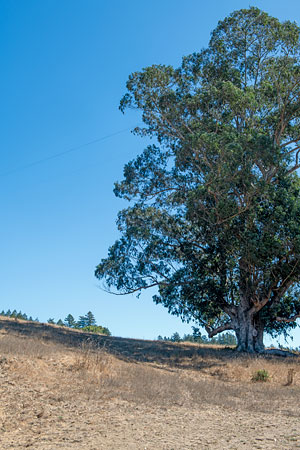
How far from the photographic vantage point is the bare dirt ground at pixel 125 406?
19.3 ft

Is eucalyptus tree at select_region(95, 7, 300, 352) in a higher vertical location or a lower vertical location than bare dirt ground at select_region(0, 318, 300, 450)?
higher

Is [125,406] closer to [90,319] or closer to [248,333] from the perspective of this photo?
[248,333]

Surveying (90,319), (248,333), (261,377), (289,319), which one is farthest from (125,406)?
Answer: (90,319)

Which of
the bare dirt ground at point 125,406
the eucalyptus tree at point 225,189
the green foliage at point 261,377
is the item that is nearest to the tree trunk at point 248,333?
the eucalyptus tree at point 225,189

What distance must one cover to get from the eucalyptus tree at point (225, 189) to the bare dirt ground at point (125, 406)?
6.96 meters

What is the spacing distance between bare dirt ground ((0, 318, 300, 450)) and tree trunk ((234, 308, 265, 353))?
697 centimetres

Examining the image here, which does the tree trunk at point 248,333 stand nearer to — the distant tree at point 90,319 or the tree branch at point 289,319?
the tree branch at point 289,319

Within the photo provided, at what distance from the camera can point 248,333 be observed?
67.7ft

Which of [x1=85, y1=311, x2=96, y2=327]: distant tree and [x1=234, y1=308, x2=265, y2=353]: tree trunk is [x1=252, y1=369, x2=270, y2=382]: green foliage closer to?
[x1=234, y1=308, x2=265, y2=353]: tree trunk

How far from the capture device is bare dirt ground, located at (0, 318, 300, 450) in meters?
5.89

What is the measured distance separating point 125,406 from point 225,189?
40.7 feet

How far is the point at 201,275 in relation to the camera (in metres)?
20.6

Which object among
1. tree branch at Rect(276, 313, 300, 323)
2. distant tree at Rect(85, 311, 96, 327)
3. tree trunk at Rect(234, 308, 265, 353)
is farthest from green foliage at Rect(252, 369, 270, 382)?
distant tree at Rect(85, 311, 96, 327)

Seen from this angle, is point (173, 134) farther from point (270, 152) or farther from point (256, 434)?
point (256, 434)
